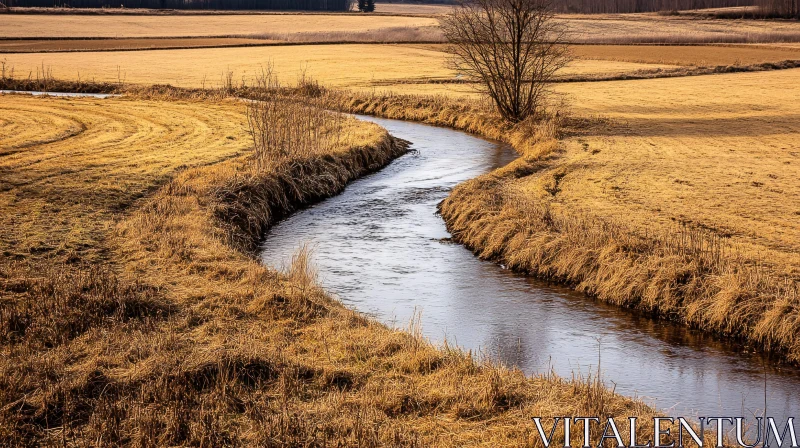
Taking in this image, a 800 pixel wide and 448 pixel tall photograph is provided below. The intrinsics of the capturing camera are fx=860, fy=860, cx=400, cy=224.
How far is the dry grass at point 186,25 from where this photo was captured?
10600 cm

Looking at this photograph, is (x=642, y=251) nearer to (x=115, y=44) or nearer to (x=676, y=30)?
(x=115, y=44)

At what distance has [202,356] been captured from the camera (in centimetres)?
1064

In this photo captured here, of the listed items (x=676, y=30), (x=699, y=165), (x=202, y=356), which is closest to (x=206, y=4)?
(x=676, y=30)

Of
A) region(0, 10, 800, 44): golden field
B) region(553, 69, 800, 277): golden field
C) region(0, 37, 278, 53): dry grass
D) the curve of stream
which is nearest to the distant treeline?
region(0, 10, 800, 44): golden field

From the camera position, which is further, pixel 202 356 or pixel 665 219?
pixel 665 219

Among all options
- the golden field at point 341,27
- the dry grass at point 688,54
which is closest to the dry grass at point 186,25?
the golden field at point 341,27

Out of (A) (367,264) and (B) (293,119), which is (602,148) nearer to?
(B) (293,119)

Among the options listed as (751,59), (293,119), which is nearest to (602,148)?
(293,119)

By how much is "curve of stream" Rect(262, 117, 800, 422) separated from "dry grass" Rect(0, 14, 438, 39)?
88794mm

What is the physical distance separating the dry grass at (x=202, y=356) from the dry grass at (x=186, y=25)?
90252mm

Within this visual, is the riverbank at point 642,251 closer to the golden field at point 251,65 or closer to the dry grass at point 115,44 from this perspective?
the golden field at point 251,65

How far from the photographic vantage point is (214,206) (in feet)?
67.0

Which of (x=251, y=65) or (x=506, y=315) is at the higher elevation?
(x=251, y=65)

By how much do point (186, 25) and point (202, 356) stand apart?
393 feet
